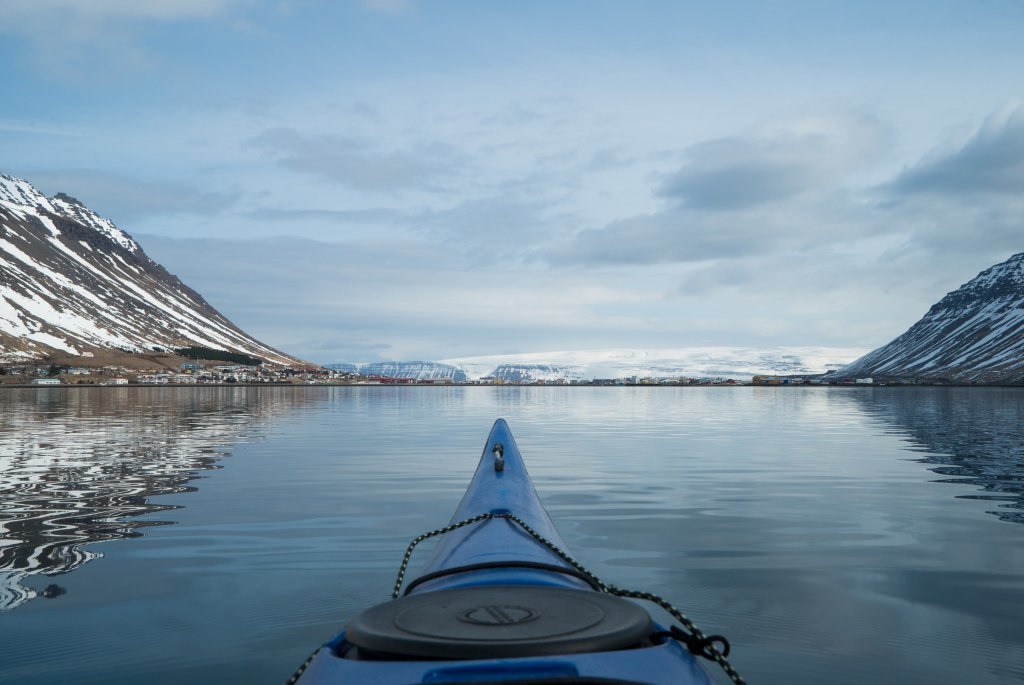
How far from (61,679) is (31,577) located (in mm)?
4561

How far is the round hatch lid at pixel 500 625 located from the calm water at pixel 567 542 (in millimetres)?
3568

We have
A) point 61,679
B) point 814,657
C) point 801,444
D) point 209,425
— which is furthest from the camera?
point 209,425

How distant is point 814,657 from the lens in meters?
8.67

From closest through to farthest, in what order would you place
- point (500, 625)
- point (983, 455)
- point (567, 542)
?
point (500, 625)
point (567, 542)
point (983, 455)

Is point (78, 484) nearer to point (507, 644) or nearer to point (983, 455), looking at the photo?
point (507, 644)

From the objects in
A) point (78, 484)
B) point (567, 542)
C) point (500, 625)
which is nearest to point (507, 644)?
point (500, 625)

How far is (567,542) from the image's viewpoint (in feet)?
47.8

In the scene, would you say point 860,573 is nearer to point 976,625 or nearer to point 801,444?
point 976,625

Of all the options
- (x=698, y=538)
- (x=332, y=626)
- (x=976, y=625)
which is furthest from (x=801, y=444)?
(x=332, y=626)

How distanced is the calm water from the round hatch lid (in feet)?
11.7

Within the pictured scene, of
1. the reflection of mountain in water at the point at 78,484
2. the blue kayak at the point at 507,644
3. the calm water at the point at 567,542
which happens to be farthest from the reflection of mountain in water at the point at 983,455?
the reflection of mountain in water at the point at 78,484

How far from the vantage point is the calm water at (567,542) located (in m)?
8.92

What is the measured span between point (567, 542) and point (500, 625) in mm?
9768

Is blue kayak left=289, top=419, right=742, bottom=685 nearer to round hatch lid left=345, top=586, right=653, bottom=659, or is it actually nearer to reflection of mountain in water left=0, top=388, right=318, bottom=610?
round hatch lid left=345, top=586, right=653, bottom=659
